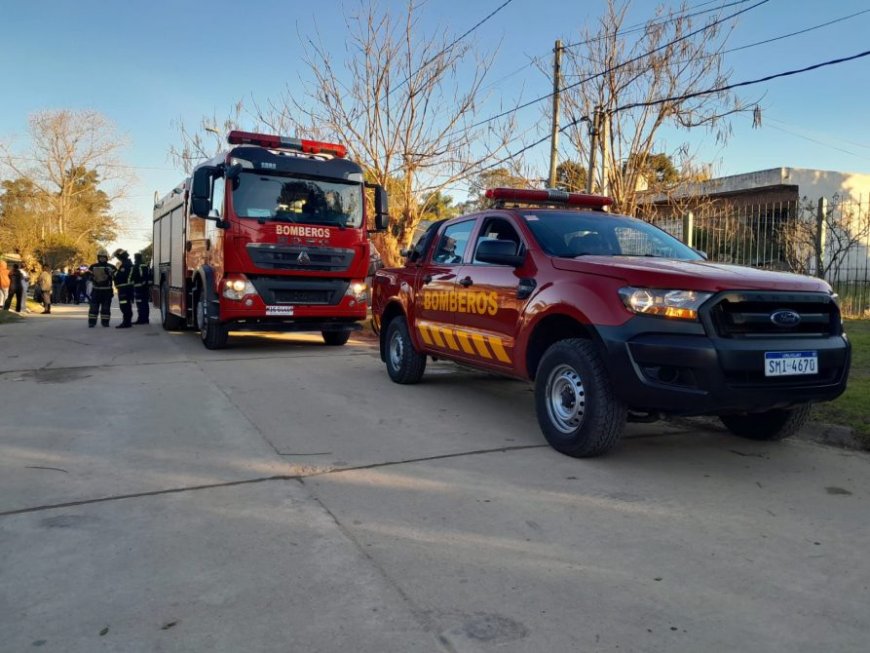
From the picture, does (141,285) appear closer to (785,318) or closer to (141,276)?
(141,276)

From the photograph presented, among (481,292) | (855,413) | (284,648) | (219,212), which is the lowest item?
(284,648)

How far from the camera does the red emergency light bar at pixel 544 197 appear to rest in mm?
6574

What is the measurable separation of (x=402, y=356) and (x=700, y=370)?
13.4 ft

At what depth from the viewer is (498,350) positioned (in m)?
5.77

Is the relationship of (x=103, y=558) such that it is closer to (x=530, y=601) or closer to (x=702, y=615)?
(x=530, y=601)

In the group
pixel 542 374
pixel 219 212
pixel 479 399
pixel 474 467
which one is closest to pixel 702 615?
pixel 474 467

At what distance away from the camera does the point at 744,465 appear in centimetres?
481

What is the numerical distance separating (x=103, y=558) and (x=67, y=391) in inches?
190

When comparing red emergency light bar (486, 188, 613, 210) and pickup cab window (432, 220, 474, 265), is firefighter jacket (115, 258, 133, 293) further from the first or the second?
red emergency light bar (486, 188, 613, 210)

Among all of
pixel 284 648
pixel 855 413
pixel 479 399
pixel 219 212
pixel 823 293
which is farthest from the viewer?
pixel 219 212

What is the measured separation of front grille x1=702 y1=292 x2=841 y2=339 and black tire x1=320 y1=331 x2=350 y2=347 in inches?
337

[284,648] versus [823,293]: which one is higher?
[823,293]

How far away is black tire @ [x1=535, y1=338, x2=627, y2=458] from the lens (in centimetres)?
457

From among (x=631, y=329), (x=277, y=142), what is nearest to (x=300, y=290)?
(x=277, y=142)
